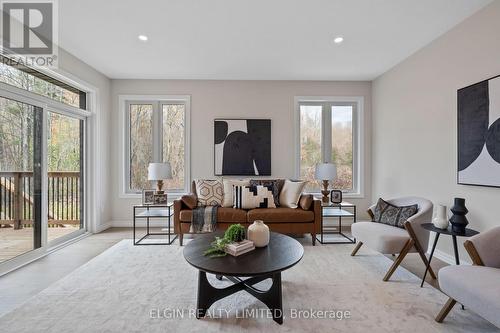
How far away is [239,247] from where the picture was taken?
1940 millimetres

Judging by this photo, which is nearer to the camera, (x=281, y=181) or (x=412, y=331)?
(x=412, y=331)

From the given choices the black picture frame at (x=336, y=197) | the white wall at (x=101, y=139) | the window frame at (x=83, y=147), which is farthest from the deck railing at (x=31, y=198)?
the black picture frame at (x=336, y=197)

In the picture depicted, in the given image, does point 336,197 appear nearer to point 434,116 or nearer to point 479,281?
point 434,116

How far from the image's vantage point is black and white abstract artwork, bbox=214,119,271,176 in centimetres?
440

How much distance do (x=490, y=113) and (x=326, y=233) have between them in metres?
2.53

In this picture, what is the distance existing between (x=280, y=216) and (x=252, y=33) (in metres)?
2.34

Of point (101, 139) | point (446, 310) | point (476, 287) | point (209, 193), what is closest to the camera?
point (476, 287)

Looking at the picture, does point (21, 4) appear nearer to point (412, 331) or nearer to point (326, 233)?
point (412, 331)

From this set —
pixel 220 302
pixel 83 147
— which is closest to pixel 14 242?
pixel 83 147

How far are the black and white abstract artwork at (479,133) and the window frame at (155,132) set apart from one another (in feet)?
12.5

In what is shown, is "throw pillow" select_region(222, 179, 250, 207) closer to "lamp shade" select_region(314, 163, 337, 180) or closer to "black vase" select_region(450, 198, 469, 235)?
"lamp shade" select_region(314, 163, 337, 180)

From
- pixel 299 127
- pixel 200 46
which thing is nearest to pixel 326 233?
pixel 299 127

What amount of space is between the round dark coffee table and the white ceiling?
227 cm

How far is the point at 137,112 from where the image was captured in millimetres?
4508
